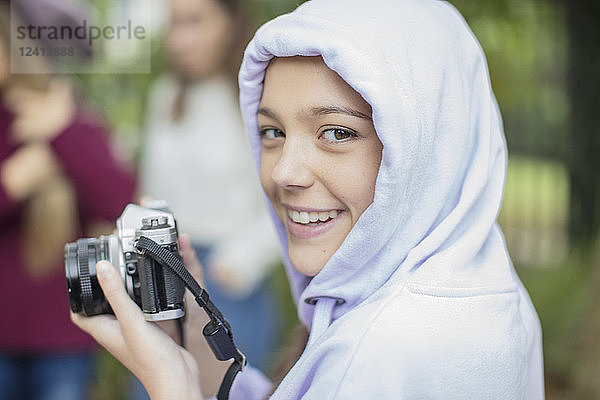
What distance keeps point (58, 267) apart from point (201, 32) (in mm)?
1113

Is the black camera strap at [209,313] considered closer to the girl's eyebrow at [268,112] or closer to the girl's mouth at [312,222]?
the girl's mouth at [312,222]

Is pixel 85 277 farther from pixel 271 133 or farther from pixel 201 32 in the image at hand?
pixel 201 32

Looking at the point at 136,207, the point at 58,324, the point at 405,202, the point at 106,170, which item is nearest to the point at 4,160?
the point at 106,170

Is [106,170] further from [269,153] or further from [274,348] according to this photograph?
[274,348]

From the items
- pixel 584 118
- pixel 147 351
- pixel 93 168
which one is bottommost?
pixel 147 351

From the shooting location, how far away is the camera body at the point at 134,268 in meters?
1.27

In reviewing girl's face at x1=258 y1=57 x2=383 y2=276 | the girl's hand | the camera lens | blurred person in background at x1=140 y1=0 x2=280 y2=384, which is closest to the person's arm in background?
blurred person in background at x1=140 y1=0 x2=280 y2=384

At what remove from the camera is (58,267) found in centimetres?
245

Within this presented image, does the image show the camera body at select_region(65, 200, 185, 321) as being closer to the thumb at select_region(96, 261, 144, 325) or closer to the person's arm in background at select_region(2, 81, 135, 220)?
the thumb at select_region(96, 261, 144, 325)

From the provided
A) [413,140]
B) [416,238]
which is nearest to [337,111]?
[413,140]

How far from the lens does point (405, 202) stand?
1.21 m

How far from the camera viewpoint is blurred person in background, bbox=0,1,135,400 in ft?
7.75

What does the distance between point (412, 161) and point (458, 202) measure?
0.17m

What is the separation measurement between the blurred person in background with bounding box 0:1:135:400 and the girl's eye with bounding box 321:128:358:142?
148 cm
